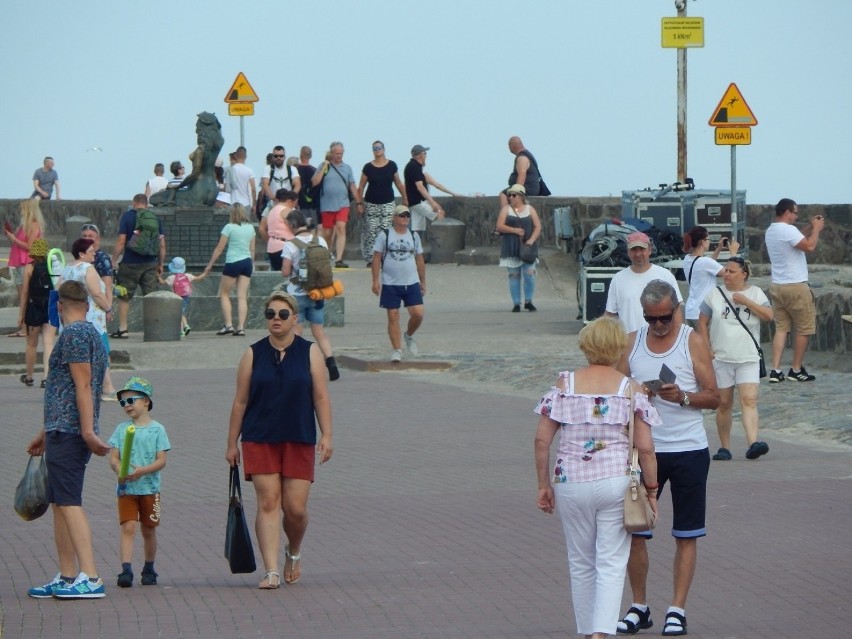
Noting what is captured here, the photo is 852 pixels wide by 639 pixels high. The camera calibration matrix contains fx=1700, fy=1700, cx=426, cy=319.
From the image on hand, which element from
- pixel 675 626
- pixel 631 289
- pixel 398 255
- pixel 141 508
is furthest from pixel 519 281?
pixel 675 626

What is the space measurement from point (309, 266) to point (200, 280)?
7452 mm

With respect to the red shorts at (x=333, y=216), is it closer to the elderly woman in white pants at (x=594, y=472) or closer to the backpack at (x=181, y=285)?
the backpack at (x=181, y=285)

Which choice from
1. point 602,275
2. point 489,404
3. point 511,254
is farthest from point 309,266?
point 511,254

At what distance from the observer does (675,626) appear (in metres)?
7.05

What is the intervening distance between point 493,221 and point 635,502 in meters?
21.2

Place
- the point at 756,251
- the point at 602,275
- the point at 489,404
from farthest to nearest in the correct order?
the point at 756,251 < the point at 602,275 < the point at 489,404

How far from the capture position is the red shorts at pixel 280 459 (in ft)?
26.9

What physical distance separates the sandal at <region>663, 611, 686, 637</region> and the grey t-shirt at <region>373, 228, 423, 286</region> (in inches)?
395

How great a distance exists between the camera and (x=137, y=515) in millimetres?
8328

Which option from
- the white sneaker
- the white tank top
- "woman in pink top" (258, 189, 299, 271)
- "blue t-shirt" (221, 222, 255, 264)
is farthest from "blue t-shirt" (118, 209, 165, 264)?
the white tank top

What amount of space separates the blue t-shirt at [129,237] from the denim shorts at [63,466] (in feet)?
42.2

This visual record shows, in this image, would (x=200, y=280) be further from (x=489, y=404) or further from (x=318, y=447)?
(x=318, y=447)

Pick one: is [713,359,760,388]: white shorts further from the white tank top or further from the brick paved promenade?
the white tank top

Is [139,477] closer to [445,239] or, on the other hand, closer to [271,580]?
[271,580]
